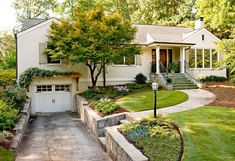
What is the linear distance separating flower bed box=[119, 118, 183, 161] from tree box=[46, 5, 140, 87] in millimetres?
8212

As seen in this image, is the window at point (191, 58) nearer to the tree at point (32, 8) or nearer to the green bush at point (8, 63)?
the green bush at point (8, 63)

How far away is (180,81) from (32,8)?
27.6 m

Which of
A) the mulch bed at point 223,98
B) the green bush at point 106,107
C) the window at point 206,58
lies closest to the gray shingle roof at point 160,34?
the window at point 206,58

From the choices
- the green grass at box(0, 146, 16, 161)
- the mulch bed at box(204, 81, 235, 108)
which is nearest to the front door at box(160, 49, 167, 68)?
the mulch bed at box(204, 81, 235, 108)

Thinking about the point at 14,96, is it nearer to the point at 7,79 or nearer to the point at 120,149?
the point at 7,79

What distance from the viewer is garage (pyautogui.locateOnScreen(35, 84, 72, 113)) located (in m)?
18.7

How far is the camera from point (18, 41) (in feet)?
59.8

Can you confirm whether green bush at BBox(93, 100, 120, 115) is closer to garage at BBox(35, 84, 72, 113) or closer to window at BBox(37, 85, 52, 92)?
garage at BBox(35, 84, 72, 113)

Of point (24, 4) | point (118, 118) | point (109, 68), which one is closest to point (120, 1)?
point (24, 4)

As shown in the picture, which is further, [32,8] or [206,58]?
[32,8]

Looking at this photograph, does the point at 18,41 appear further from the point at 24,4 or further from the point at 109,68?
the point at 24,4

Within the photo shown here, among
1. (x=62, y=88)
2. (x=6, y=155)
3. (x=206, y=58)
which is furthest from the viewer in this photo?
(x=206, y=58)

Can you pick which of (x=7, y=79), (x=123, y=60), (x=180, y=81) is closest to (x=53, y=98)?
(x=7, y=79)

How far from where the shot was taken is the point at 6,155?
27.4 ft
